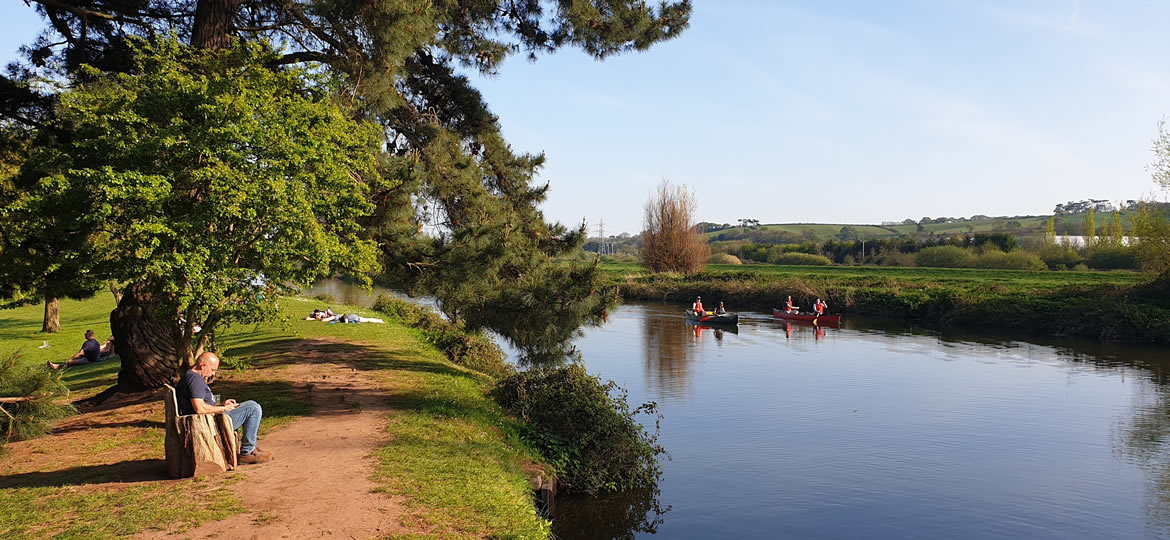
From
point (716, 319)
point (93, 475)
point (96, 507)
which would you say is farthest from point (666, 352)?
point (96, 507)

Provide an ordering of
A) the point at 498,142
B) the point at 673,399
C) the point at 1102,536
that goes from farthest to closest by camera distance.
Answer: the point at 673,399 → the point at 498,142 → the point at 1102,536

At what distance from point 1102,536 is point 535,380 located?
8.94m

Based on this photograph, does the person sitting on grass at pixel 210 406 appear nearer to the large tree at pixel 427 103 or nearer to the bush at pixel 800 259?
the large tree at pixel 427 103

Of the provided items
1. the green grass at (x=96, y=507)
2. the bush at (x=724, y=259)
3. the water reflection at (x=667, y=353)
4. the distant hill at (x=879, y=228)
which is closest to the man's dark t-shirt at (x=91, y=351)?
the green grass at (x=96, y=507)

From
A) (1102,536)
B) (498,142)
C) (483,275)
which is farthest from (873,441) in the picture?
(498,142)

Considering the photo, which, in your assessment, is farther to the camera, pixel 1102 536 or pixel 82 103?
pixel 1102 536

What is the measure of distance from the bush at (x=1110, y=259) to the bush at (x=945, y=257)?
9.03m

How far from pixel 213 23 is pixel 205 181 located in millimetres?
4431

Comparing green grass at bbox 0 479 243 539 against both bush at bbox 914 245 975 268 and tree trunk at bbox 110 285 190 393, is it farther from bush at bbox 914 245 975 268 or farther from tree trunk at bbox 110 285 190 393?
bush at bbox 914 245 975 268

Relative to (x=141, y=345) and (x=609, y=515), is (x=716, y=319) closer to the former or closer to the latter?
(x=609, y=515)

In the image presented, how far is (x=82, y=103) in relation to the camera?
945 centimetres

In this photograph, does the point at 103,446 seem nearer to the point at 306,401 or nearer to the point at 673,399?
the point at 306,401

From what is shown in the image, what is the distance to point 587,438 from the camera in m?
12.3

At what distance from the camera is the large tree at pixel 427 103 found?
12.6 metres
